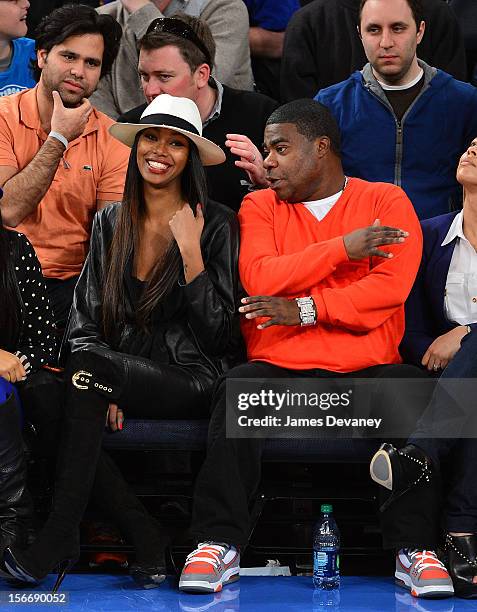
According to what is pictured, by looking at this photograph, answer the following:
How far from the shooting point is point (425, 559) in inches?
125

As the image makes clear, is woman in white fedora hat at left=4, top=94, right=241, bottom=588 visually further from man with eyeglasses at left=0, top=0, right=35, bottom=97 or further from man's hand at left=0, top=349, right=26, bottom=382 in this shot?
man with eyeglasses at left=0, top=0, right=35, bottom=97

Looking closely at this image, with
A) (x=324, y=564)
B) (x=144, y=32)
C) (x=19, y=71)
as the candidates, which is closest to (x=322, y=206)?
(x=324, y=564)

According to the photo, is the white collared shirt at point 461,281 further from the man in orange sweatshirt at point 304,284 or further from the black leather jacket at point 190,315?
the black leather jacket at point 190,315

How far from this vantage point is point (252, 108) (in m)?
4.52

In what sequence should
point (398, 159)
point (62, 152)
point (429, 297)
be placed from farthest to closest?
1. point (398, 159)
2. point (62, 152)
3. point (429, 297)

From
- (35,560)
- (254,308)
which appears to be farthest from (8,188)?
(35,560)

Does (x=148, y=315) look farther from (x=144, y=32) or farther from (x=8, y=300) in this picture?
(x=144, y=32)

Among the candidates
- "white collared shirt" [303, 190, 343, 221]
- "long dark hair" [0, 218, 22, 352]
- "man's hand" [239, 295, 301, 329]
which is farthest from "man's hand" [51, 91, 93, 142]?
"man's hand" [239, 295, 301, 329]

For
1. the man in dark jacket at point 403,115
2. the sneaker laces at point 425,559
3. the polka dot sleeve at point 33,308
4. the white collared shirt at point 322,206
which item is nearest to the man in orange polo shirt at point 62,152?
the polka dot sleeve at point 33,308

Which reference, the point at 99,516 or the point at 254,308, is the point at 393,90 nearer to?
the point at 254,308

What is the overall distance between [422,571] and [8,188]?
1887 mm

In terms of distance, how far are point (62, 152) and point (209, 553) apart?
5.02 feet

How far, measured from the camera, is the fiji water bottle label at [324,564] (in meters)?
3.25

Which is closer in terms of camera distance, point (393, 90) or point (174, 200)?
point (174, 200)
